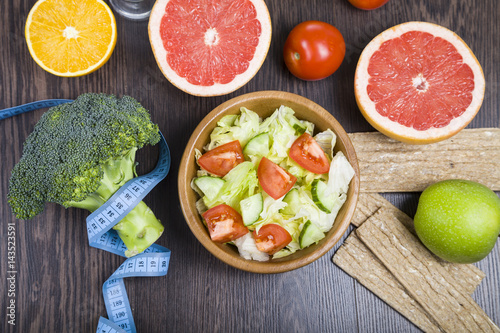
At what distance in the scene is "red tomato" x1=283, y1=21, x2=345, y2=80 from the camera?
6.05 ft

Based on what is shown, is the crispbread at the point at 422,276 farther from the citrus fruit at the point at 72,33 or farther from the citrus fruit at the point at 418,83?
the citrus fruit at the point at 72,33

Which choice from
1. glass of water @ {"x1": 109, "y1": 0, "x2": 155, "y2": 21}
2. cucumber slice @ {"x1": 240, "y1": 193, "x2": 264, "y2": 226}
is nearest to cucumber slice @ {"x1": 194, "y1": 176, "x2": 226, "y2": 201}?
cucumber slice @ {"x1": 240, "y1": 193, "x2": 264, "y2": 226}

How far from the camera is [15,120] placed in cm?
203

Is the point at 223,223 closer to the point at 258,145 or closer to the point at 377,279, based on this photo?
the point at 258,145

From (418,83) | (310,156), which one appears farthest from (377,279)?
(418,83)

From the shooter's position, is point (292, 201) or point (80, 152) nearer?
point (80, 152)

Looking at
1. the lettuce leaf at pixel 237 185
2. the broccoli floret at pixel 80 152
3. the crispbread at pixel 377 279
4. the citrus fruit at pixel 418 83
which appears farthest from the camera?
the crispbread at pixel 377 279

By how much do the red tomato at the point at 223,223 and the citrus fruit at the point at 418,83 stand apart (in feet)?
2.67

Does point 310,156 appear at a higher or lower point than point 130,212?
higher

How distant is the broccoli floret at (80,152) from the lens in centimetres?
159

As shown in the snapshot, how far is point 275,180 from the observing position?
64.7 inches

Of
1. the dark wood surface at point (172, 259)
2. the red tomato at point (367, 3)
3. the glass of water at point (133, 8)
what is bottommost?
the dark wood surface at point (172, 259)

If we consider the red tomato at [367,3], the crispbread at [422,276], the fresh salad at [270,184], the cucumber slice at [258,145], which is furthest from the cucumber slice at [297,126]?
the red tomato at [367,3]

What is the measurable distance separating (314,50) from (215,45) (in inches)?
18.7
